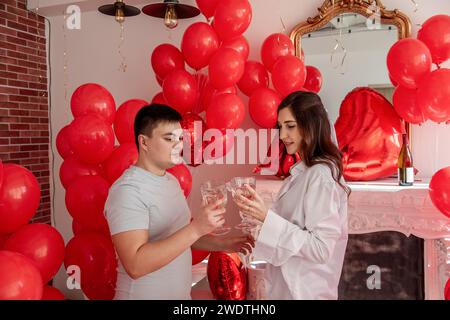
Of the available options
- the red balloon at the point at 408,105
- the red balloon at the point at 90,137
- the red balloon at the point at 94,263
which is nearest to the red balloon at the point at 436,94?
the red balloon at the point at 408,105

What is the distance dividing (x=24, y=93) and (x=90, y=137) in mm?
1911

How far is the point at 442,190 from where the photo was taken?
76.1 inches

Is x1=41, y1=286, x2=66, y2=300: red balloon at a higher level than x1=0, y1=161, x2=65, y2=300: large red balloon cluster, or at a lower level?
lower

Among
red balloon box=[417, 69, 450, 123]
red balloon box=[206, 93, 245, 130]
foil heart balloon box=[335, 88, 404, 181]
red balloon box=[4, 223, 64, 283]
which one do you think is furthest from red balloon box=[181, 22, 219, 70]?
red balloon box=[4, 223, 64, 283]

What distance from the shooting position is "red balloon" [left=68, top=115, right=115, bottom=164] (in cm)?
218

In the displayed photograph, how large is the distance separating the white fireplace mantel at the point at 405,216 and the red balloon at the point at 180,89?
0.71m

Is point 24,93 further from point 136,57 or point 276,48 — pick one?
point 276,48

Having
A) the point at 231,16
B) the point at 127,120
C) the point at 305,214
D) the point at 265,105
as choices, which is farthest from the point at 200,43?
the point at 305,214

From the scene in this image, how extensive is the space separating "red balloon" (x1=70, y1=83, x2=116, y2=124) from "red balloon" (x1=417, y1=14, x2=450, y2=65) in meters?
1.80

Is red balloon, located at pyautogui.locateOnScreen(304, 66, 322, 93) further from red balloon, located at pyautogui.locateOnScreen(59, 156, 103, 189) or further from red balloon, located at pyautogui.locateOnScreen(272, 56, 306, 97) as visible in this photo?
red balloon, located at pyautogui.locateOnScreen(59, 156, 103, 189)

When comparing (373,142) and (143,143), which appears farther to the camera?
(373,142)

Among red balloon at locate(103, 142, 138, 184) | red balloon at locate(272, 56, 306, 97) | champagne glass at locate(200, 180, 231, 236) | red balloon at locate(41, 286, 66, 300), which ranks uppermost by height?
red balloon at locate(272, 56, 306, 97)

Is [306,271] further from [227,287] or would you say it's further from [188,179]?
[227,287]
